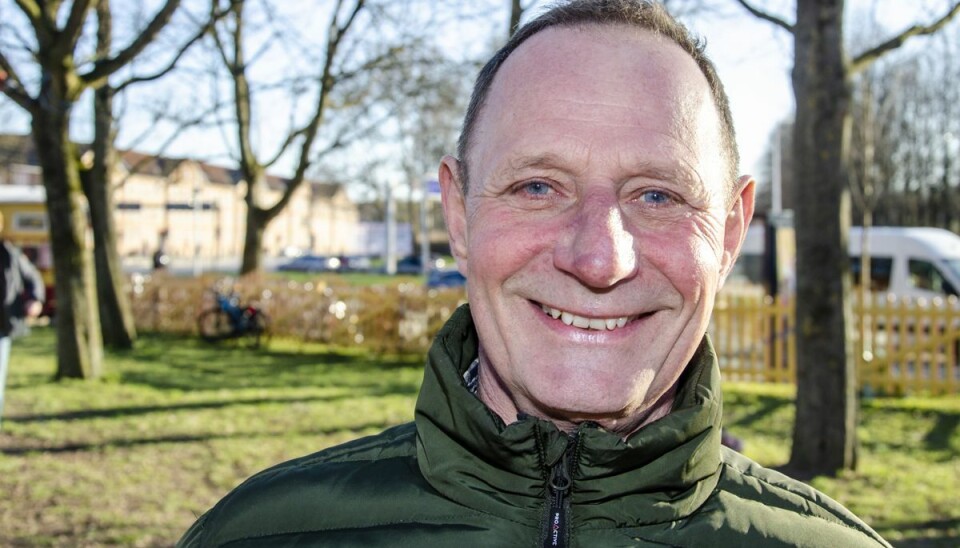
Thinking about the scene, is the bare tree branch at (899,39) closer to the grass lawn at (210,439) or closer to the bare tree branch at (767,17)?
the bare tree branch at (767,17)

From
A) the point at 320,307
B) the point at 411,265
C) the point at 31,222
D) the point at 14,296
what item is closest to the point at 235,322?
the point at 320,307

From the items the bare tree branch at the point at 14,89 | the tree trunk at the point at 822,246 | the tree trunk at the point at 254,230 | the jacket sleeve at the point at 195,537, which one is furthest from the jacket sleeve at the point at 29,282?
the tree trunk at the point at 254,230

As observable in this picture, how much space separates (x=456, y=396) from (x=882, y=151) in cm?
4221

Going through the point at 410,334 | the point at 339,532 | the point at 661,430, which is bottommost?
the point at 410,334

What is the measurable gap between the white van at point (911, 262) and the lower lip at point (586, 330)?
17.6m

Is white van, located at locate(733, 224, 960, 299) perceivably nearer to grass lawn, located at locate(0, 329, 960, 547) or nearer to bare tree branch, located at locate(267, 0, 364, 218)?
grass lawn, located at locate(0, 329, 960, 547)

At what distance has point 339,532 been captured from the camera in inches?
55.4

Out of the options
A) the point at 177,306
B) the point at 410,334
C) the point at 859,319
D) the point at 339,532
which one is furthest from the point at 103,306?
the point at 339,532

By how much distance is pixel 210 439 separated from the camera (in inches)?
319

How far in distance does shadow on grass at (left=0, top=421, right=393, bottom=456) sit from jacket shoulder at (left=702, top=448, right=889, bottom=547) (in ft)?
24.0

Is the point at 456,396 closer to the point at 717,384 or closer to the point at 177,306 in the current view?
the point at 717,384

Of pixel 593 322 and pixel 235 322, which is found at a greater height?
pixel 593 322

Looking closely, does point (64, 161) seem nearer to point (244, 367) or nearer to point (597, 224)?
point (244, 367)

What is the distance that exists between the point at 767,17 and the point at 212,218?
241 ft
